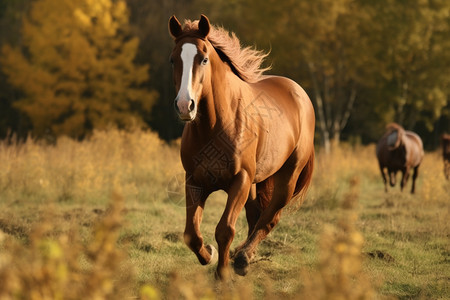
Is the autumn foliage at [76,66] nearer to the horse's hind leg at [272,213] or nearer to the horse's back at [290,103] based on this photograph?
the horse's back at [290,103]

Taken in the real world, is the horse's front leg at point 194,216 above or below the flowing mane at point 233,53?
below

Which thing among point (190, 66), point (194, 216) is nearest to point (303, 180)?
point (194, 216)

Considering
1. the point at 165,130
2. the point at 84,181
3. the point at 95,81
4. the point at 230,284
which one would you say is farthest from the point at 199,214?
the point at 165,130

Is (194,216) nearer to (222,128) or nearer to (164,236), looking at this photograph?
(222,128)

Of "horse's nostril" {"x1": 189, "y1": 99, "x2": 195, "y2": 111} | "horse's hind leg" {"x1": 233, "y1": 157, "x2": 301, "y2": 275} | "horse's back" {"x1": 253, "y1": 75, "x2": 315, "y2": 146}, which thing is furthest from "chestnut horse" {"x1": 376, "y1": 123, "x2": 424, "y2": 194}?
"horse's nostril" {"x1": 189, "y1": 99, "x2": 195, "y2": 111}

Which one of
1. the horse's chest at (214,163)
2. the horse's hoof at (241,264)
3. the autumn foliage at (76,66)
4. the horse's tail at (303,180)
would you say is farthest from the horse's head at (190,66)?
the autumn foliage at (76,66)

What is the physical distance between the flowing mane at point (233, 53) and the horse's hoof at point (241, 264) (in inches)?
62.8

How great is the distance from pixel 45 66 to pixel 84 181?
18.2 metres

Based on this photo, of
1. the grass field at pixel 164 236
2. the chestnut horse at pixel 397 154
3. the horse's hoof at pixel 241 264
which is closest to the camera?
the grass field at pixel 164 236

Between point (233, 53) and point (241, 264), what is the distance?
187 centimetres

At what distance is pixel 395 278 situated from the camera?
611 cm

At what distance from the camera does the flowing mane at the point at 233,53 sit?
5.48 m

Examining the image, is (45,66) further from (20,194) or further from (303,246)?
(303,246)

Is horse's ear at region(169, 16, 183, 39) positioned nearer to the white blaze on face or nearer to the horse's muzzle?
the white blaze on face
